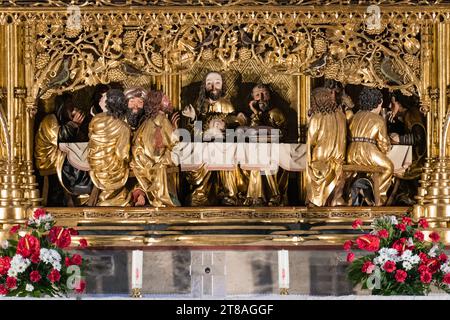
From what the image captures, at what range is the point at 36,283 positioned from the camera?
15109mm

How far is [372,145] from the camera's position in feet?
58.4

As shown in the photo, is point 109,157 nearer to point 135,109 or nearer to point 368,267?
point 135,109

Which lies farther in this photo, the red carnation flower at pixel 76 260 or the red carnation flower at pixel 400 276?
the red carnation flower at pixel 76 260

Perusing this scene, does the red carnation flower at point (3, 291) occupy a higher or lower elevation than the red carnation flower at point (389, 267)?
lower

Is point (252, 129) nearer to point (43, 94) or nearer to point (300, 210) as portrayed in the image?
point (300, 210)

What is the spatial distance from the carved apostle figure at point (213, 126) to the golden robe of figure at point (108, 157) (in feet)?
2.81

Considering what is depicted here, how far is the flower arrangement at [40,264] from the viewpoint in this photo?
15000mm

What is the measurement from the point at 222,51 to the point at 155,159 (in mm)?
1496

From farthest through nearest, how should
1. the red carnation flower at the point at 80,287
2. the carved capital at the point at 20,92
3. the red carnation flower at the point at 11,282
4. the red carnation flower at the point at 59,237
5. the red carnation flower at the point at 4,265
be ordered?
the carved capital at the point at 20,92 < the red carnation flower at the point at 59,237 < the red carnation flower at the point at 80,287 < the red carnation flower at the point at 4,265 < the red carnation flower at the point at 11,282

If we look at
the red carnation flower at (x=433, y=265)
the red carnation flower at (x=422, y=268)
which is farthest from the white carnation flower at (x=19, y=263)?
the red carnation flower at (x=433, y=265)

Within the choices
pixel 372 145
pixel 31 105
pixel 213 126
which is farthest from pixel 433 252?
pixel 31 105

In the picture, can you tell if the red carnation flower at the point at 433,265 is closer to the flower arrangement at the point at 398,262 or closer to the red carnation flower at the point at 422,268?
the flower arrangement at the point at 398,262

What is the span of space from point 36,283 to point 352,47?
187 inches

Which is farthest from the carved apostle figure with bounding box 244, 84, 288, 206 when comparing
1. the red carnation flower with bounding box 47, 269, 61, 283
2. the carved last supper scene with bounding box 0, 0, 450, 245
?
the red carnation flower with bounding box 47, 269, 61, 283
